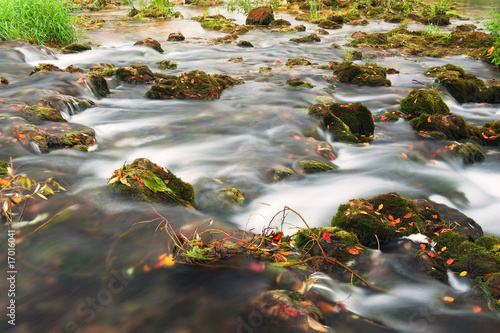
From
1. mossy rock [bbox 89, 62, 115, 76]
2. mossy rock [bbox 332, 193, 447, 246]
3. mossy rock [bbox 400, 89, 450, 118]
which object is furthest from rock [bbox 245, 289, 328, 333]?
mossy rock [bbox 89, 62, 115, 76]

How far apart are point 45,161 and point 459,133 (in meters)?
6.12

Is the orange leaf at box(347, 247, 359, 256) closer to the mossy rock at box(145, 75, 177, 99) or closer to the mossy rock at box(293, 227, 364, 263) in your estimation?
the mossy rock at box(293, 227, 364, 263)

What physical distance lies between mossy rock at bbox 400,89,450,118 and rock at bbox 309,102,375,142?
1201 millimetres

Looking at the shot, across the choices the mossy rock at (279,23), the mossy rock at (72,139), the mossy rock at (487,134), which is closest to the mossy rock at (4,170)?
the mossy rock at (72,139)

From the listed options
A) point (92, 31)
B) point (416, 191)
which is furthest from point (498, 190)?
point (92, 31)

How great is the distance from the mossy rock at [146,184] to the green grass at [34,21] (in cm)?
1025

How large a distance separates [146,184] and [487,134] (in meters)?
5.68

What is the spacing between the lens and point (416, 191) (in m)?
4.86

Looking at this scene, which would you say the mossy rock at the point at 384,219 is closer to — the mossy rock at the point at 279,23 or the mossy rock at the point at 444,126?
the mossy rock at the point at 444,126

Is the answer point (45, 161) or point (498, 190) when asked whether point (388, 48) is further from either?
point (45, 161)

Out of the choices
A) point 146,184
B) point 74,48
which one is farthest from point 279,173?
point 74,48

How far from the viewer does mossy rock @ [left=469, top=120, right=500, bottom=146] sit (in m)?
6.34

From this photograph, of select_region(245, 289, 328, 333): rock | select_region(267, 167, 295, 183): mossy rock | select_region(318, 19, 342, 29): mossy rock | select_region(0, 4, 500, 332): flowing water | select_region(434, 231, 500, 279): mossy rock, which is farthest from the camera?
select_region(318, 19, 342, 29): mossy rock

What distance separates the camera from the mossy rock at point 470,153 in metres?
5.79
